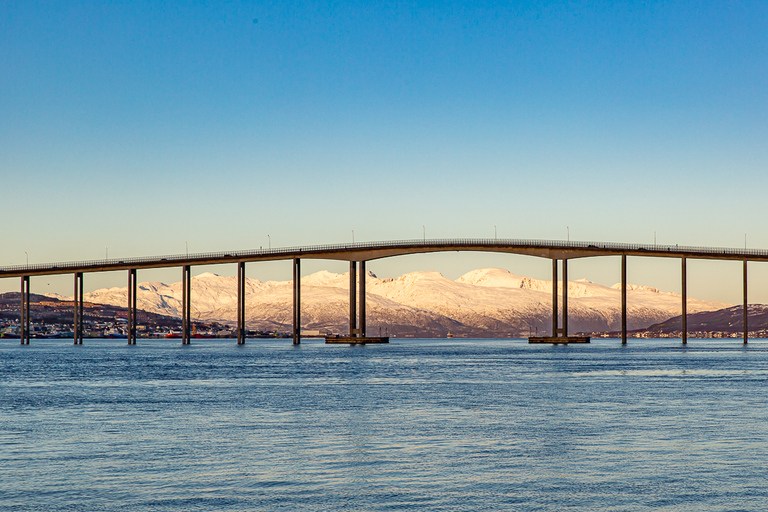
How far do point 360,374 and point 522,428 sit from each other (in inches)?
1347

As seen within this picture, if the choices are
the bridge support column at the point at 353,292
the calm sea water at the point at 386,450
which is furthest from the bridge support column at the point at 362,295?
the calm sea water at the point at 386,450

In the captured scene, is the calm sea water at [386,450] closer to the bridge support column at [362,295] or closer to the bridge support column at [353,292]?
the bridge support column at [353,292]

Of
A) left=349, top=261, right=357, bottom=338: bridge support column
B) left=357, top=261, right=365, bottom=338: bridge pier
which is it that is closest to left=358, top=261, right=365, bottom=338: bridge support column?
left=357, top=261, right=365, bottom=338: bridge pier

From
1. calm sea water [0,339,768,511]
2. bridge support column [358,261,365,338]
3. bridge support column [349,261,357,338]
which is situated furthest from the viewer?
bridge support column [358,261,365,338]

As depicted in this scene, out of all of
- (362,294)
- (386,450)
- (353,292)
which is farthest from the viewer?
(362,294)

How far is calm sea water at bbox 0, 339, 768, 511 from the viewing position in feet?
56.6

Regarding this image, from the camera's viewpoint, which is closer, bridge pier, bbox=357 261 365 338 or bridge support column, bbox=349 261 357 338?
bridge support column, bbox=349 261 357 338

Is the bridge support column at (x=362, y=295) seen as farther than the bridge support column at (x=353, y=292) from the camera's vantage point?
Yes

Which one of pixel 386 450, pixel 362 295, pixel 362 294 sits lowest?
pixel 362 295

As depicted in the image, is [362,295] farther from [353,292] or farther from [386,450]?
[386,450]

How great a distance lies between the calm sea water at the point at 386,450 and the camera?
17.2m

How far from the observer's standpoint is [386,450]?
76.0ft

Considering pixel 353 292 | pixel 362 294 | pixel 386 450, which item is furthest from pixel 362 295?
pixel 386 450

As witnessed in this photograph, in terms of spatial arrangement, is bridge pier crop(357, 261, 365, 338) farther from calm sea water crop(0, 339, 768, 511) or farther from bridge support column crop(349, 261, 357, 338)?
calm sea water crop(0, 339, 768, 511)
